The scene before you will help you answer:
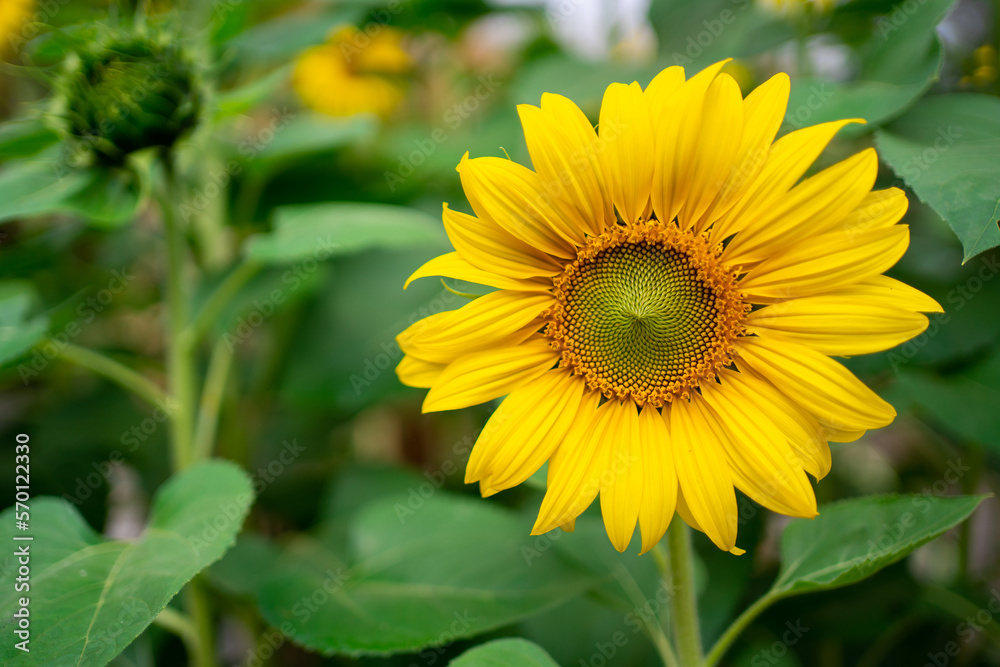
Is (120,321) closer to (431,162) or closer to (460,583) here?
(431,162)

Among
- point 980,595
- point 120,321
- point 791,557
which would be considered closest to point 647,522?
point 791,557

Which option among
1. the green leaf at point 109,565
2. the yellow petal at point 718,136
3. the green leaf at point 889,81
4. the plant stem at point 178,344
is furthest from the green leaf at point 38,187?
the green leaf at point 889,81

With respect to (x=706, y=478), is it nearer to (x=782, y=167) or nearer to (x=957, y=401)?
(x=782, y=167)

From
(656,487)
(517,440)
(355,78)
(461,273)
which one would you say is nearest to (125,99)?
(461,273)

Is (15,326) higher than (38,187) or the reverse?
the reverse

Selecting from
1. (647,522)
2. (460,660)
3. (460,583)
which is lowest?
(460,583)
